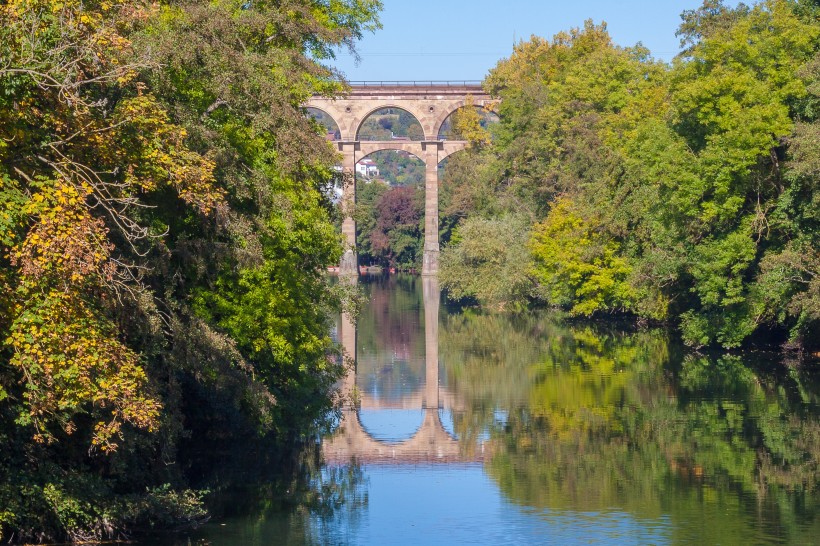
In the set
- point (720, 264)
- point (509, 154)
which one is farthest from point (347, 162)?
point (720, 264)

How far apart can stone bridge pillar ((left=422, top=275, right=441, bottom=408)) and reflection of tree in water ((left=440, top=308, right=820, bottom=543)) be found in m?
0.57

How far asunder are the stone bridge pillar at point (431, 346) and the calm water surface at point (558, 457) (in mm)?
120

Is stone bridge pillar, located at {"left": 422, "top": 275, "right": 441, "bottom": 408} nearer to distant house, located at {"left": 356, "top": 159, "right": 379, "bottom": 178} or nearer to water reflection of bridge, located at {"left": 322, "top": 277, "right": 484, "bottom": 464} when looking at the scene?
water reflection of bridge, located at {"left": 322, "top": 277, "right": 484, "bottom": 464}

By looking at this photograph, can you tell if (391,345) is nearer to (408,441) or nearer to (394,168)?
(408,441)

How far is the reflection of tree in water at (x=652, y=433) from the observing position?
17.5 meters

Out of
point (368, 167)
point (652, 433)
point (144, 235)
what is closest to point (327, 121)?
point (368, 167)

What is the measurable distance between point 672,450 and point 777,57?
1423 cm

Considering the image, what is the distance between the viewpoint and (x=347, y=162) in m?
80.2

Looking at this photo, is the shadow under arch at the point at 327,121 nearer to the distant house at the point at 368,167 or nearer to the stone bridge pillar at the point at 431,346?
the stone bridge pillar at the point at 431,346

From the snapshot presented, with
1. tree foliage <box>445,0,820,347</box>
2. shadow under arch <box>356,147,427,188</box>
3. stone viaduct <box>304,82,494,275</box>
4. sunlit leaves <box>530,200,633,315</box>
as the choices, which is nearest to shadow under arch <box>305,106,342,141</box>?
stone viaduct <box>304,82,494,275</box>

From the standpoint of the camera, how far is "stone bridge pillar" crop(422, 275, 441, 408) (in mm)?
28395

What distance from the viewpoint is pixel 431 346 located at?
3872cm

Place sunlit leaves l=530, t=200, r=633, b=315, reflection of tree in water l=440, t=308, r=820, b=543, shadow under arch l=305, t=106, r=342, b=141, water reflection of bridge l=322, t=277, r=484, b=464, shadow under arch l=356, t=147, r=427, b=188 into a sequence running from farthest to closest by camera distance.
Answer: shadow under arch l=356, t=147, r=427, b=188
sunlit leaves l=530, t=200, r=633, b=315
shadow under arch l=305, t=106, r=342, b=141
water reflection of bridge l=322, t=277, r=484, b=464
reflection of tree in water l=440, t=308, r=820, b=543

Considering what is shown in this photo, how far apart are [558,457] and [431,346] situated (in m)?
17.9
